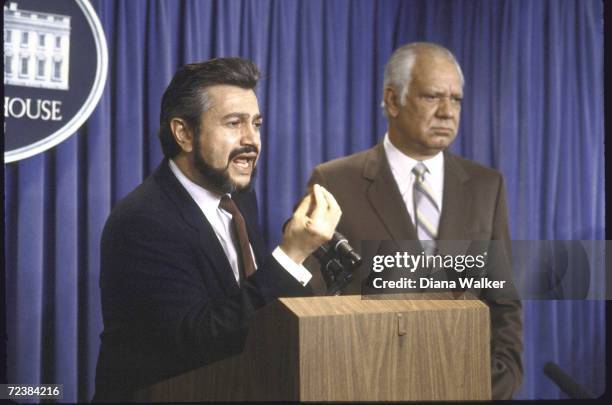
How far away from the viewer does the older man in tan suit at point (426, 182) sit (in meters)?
2.18

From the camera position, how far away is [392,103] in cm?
222

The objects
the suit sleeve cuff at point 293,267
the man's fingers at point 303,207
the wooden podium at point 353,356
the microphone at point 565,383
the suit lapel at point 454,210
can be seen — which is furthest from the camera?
the suit lapel at point 454,210

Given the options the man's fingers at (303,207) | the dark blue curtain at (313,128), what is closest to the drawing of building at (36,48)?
the dark blue curtain at (313,128)

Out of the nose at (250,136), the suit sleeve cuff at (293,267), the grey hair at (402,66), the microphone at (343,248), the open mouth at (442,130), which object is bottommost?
the suit sleeve cuff at (293,267)

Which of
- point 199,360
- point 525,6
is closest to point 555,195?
point 525,6

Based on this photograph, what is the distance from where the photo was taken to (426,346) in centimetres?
183

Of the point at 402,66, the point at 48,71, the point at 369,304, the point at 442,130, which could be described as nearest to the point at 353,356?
the point at 369,304

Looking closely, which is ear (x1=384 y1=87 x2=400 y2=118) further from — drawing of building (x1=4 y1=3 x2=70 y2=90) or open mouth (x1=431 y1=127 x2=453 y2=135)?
drawing of building (x1=4 y1=3 x2=70 y2=90)

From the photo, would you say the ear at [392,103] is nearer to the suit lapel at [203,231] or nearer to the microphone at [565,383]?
the suit lapel at [203,231]

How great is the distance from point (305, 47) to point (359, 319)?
84 cm

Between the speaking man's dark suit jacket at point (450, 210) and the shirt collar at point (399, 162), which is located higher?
the shirt collar at point (399, 162)

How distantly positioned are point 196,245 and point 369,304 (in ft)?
1.54

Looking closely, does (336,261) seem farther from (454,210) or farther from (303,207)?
(454,210)

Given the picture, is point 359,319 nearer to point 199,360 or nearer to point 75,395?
point 199,360
